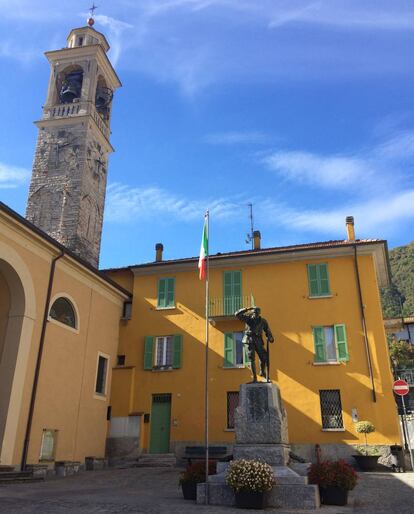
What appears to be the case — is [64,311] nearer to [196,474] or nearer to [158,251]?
[158,251]

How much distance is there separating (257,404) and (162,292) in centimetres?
1205

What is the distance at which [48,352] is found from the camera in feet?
51.1

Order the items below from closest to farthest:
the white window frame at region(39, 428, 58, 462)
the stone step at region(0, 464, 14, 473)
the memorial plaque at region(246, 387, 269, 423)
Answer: the memorial plaque at region(246, 387, 269, 423) < the stone step at region(0, 464, 14, 473) < the white window frame at region(39, 428, 58, 462)

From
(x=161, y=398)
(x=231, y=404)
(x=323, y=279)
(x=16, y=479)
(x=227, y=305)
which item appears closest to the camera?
(x=16, y=479)

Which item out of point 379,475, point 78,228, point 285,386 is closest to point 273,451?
point 379,475

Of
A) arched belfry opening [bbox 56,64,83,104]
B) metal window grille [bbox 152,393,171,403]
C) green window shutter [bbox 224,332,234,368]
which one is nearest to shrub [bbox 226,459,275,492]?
green window shutter [bbox 224,332,234,368]

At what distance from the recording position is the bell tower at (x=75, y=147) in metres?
27.8

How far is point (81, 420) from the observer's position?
56.5 ft

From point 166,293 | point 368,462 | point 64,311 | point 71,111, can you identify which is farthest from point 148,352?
point 71,111

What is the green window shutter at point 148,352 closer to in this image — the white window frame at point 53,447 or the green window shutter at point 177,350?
the green window shutter at point 177,350

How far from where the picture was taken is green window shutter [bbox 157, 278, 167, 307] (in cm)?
2109

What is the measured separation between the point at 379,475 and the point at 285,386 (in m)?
5.01

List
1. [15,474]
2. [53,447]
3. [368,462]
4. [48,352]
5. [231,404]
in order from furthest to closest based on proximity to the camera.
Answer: [231,404] → [368,462] → [48,352] → [53,447] → [15,474]

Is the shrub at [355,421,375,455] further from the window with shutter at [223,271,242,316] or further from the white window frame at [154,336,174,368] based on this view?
the white window frame at [154,336,174,368]
